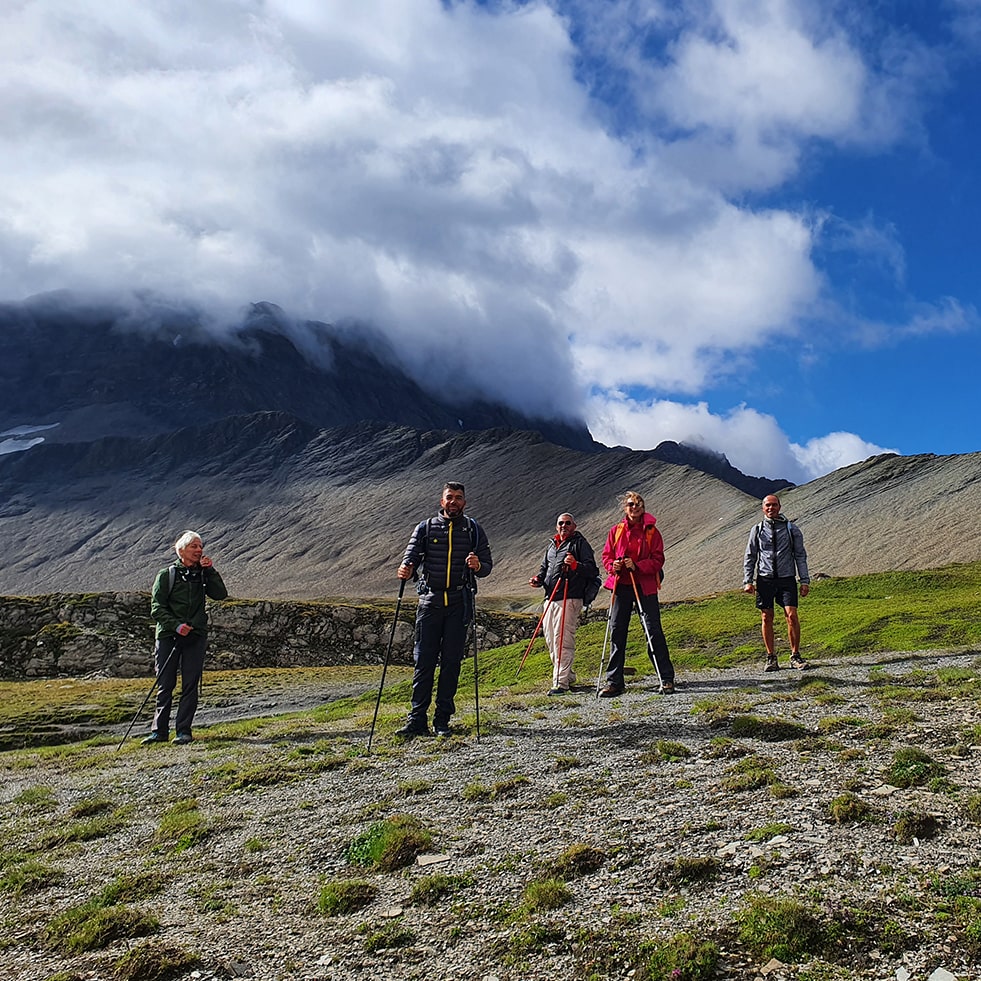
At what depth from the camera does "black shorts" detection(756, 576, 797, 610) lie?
1557 centimetres

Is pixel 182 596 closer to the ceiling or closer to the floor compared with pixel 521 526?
closer to the floor

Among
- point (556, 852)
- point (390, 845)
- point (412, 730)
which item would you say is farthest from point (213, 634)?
point (556, 852)

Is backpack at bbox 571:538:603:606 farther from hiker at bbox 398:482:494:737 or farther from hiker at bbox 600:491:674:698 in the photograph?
hiker at bbox 398:482:494:737

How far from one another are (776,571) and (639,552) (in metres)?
3.42

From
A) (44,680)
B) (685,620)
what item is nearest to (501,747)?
(685,620)

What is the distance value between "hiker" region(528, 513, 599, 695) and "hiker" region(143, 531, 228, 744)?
6642 mm

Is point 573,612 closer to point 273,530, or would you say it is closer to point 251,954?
point 251,954

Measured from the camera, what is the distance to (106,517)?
195750 mm

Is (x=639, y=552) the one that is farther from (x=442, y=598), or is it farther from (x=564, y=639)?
(x=442, y=598)

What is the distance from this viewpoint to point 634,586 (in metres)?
14.1

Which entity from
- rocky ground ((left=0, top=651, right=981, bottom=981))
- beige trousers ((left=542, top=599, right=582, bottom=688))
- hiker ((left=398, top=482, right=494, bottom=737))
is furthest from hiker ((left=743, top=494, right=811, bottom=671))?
hiker ((left=398, top=482, right=494, bottom=737))

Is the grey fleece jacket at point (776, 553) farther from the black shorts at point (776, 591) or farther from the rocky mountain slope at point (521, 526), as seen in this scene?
the rocky mountain slope at point (521, 526)

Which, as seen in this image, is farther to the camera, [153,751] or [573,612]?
[573,612]

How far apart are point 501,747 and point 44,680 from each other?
25282mm
